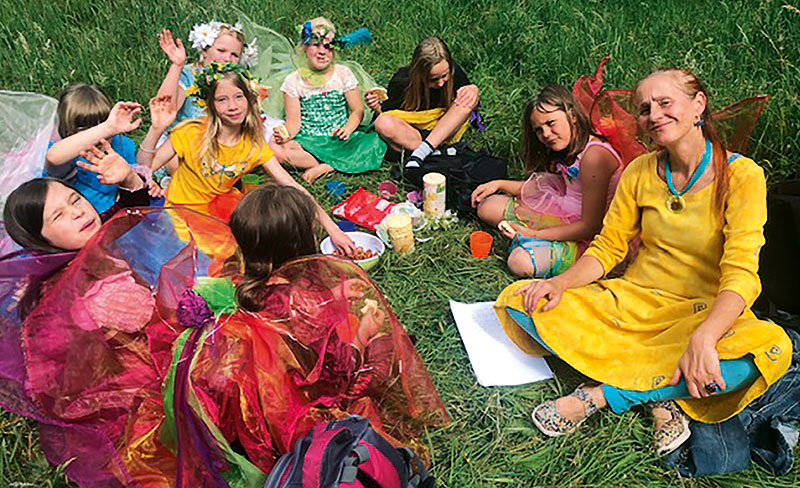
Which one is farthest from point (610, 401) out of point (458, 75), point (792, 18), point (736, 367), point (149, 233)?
point (792, 18)

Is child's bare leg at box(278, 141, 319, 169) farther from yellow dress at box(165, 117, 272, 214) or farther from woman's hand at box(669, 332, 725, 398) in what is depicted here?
woman's hand at box(669, 332, 725, 398)

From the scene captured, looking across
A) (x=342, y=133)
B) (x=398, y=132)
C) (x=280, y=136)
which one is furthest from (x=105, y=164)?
(x=398, y=132)

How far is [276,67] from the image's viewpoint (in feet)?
17.3

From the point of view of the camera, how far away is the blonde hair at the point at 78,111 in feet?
11.6

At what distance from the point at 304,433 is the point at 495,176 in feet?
8.25

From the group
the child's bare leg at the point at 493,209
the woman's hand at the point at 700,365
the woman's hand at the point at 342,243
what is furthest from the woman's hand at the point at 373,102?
the woman's hand at the point at 700,365

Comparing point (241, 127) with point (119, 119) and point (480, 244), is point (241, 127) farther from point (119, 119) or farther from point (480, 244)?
point (480, 244)

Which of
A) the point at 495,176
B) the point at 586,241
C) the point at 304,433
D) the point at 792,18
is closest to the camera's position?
the point at 304,433

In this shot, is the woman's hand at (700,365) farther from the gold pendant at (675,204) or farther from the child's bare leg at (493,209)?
the child's bare leg at (493,209)

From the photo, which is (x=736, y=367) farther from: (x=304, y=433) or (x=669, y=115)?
(x=304, y=433)

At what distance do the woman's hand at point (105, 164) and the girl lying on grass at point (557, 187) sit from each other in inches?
81.2

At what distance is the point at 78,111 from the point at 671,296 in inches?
123

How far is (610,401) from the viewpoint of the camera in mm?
2623

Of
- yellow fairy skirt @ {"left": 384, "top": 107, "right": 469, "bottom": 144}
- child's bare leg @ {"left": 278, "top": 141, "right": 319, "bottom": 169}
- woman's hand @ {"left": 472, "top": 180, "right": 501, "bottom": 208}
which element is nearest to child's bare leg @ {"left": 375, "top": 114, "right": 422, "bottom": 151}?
yellow fairy skirt @ {"left": 384, "top": 107, "right": 469, "bottom": 144}
